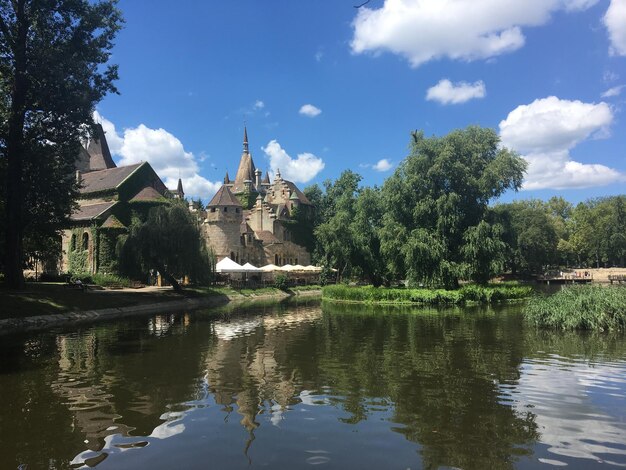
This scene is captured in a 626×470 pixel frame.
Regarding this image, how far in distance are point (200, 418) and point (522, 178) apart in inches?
1393

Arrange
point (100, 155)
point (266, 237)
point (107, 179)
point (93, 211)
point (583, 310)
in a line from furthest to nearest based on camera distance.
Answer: point (100, 155) → point (266, 237) → point (107, 179) → point (93, 211) → point (583, 310)

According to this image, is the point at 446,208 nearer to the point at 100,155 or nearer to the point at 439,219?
the point at 439,219

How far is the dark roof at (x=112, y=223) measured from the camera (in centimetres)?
4562

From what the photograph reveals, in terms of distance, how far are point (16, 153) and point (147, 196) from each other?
24.7 meters

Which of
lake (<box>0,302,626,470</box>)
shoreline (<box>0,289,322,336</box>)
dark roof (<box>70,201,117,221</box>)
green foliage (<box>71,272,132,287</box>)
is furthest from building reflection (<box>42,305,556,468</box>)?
dark roof (<box>70,201,117,221</box>)

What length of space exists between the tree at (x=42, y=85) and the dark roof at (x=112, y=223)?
58.0ft

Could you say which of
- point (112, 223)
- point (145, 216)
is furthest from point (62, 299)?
point (145, 216)

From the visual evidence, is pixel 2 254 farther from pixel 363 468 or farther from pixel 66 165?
pixel 363 468

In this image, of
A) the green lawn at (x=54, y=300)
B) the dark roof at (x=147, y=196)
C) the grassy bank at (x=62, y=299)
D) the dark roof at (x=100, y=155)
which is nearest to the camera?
the green lawn at (x=54, y=300)

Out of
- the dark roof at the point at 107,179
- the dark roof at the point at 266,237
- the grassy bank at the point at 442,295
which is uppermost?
the dark roof at the point at 107,179

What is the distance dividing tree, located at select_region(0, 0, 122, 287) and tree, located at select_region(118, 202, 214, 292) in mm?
8404

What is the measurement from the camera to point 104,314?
27719 mm

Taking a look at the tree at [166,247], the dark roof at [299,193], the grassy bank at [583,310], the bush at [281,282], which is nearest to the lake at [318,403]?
the grassy bank at [583,310]

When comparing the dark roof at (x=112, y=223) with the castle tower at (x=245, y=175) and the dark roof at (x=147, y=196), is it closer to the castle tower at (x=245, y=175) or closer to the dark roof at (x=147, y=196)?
the dark roof at (x=147, y=196)
